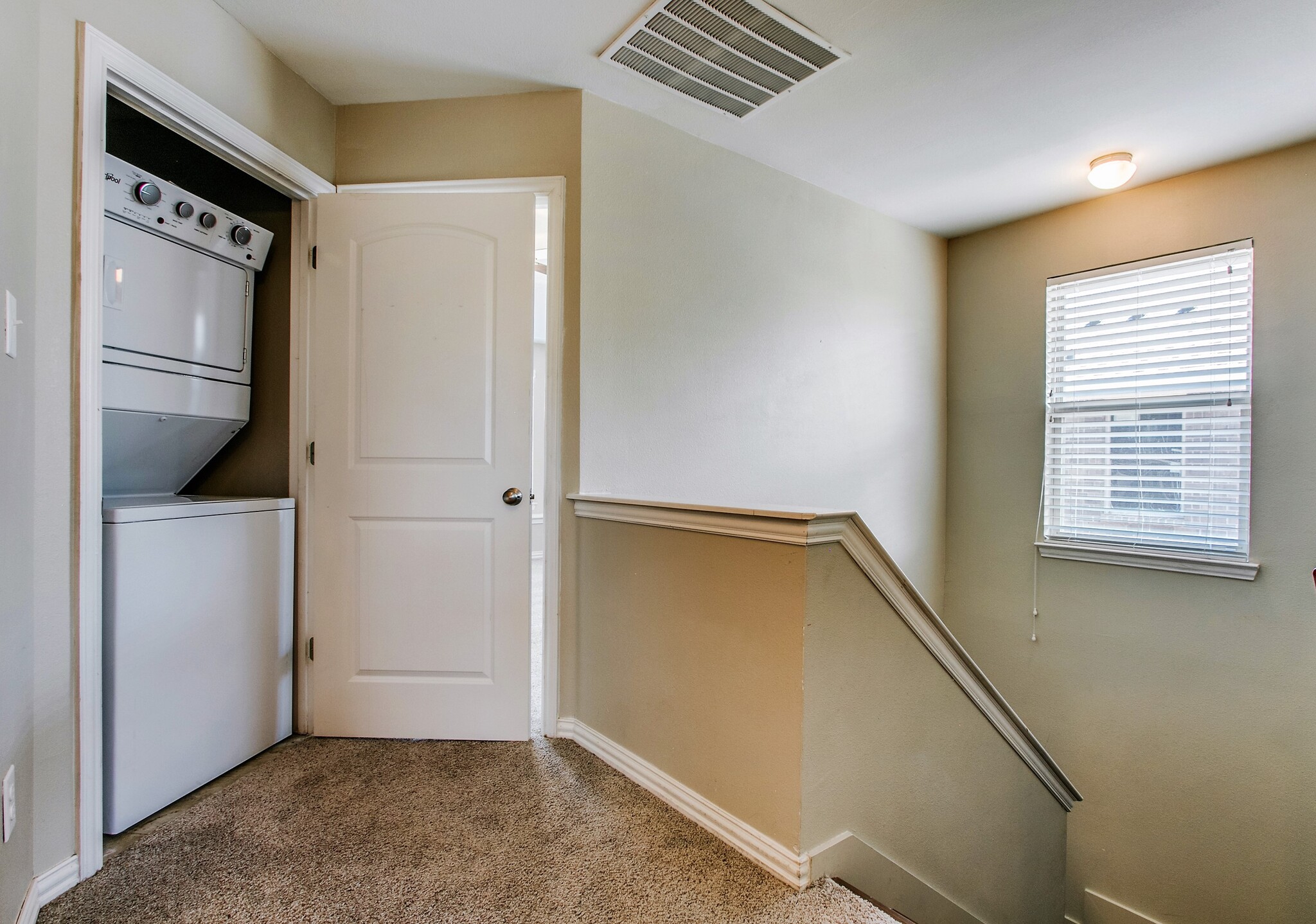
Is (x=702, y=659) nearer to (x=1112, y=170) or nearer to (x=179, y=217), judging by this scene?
(x=179, y=217)

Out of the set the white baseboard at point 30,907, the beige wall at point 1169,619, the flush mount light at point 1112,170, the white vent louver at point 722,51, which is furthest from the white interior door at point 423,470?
the beige wall at point 1169,619

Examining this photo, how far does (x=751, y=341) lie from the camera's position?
2.89 meters

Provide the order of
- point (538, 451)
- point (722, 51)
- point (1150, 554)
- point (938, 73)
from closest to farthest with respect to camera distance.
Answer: point (722, 51) < point (938, 73) < point (1150, 554) < point (538, 451)

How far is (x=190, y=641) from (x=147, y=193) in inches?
50.1

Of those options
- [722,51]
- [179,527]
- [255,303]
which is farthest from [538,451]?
[722,51]

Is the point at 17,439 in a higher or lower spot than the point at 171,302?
lower

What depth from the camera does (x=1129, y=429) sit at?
3135 mm

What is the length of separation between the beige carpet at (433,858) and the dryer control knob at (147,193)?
1.70 m

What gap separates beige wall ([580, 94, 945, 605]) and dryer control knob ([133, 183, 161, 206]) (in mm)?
1247

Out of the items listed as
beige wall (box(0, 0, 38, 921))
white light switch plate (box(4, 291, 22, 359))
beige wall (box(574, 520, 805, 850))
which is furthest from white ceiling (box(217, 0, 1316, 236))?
beige wall (box(574, 520, 805, 850))

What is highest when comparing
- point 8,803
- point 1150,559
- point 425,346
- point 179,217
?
point 179,217

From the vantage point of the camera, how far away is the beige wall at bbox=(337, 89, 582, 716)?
2297mm

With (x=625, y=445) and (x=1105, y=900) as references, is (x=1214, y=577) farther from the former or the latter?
(x=625, y=445)

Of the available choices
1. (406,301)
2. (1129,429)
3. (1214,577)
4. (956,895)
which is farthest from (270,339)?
(1214,577)
